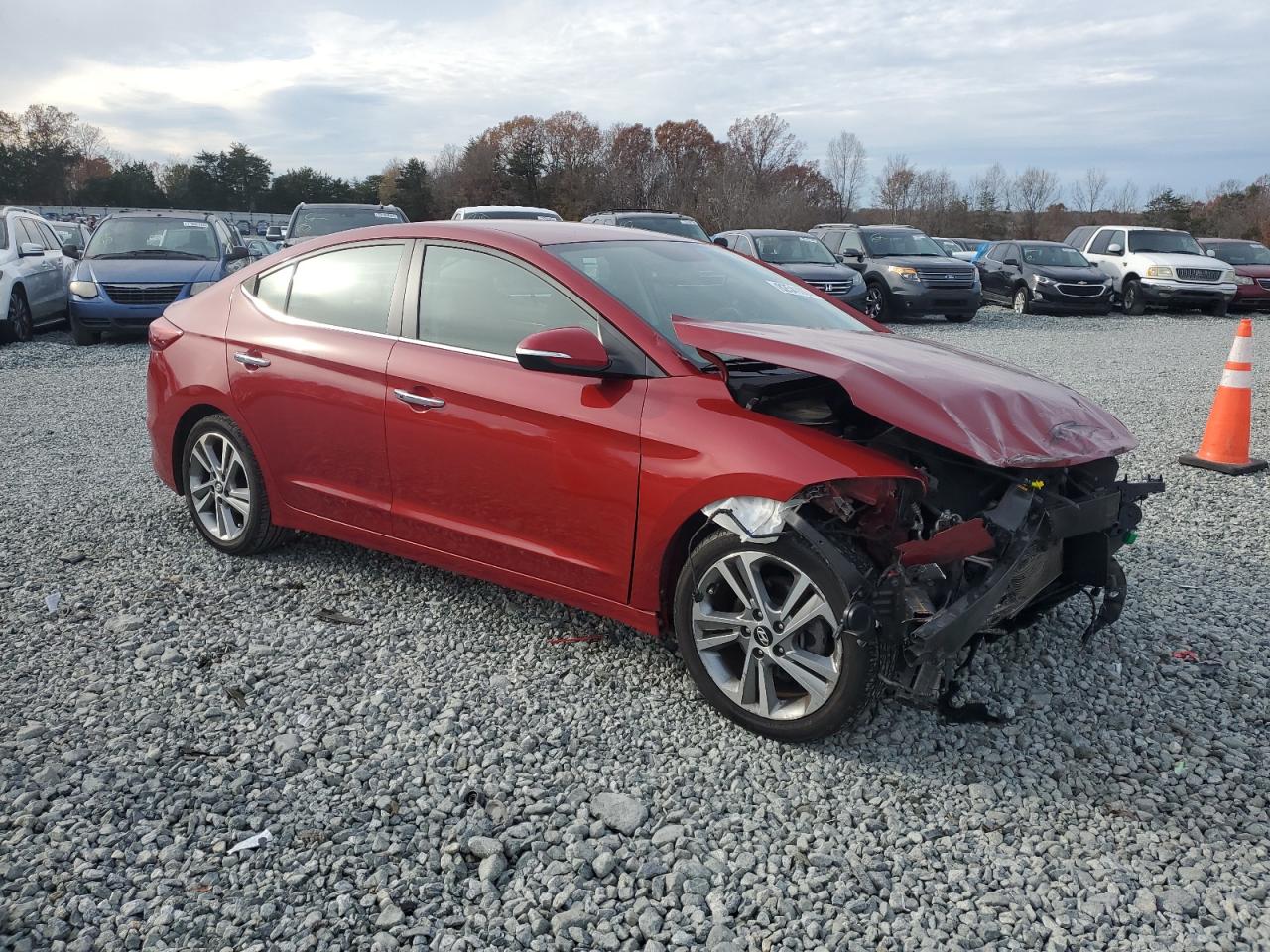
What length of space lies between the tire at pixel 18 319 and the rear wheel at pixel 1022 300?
1797 cm

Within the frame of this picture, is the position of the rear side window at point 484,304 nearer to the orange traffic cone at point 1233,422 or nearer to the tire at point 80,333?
the orange traffic cone at point 1233,422

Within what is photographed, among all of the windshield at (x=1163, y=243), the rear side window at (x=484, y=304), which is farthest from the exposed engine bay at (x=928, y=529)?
the windshield at (x=1163, y=243)

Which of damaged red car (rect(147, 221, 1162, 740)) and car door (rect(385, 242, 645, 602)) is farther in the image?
car door (rect(385, 242, 645, 602))

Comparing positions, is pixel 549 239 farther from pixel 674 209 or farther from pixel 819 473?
pixel 674 209

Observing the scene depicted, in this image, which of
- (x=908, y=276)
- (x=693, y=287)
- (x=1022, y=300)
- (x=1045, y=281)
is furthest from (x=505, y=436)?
(x=1022, y=300)

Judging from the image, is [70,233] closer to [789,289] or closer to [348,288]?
[348,288]

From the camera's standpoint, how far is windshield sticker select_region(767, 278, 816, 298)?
15.4 feet

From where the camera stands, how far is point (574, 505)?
3.76m

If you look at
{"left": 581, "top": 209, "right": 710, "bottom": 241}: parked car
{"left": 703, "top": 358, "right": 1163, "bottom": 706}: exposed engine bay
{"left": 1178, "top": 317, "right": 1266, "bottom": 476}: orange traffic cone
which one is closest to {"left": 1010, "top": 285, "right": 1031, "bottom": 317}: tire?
{"left": 581, "top": 209, "right": 710, "bottom": 241}: parked car

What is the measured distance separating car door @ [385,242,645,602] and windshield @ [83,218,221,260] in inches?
456

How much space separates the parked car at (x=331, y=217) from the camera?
51.0ft

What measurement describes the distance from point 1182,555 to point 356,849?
4.41 metres

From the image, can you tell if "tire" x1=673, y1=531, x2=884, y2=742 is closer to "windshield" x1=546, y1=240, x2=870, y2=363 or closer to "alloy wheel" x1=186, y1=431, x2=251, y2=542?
"windshield" x1=546, y1=240, x2=870, y2=363

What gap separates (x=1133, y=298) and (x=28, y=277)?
20.5 metres
